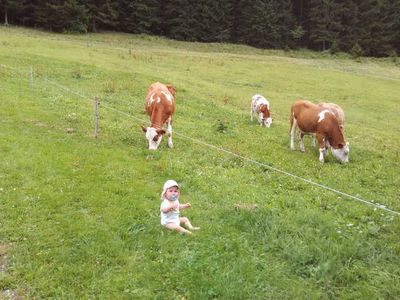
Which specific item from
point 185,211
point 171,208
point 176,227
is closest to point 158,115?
point 185,211

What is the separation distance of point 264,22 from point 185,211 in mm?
83110

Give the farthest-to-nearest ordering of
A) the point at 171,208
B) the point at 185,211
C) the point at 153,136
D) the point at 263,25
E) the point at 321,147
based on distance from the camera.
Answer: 1. the point at 263,25
2. the point at 321,147
3. the point at 153,136
4. the point at 185,211
5. the point at 171,208

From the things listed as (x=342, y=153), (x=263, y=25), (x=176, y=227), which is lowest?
(x=342, y=153)

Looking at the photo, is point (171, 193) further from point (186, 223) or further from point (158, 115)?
point (158, 115)

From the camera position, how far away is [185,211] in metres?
10.4

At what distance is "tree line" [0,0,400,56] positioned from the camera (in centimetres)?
8219

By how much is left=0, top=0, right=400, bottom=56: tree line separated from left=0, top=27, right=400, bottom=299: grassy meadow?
195 feet

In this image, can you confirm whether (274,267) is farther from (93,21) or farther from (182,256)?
(93,21)

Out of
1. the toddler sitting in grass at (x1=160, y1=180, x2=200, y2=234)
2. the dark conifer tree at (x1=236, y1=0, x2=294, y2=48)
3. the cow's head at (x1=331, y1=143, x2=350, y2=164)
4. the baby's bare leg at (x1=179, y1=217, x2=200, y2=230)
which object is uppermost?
the dark conifer tree at (x1=236, y1=0, x2=294, y2=48)

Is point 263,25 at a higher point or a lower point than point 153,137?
higher

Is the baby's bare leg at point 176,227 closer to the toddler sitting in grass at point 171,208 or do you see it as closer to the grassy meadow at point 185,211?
the toddler sitting in grass at point 171,208

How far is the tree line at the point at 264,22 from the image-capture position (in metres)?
82.2

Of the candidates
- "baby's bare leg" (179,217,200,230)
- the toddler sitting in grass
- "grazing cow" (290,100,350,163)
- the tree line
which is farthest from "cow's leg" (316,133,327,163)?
the tree line

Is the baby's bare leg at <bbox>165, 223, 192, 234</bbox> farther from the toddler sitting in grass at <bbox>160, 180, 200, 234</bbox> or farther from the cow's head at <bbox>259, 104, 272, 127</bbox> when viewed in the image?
the cow's head at <bbox>259, 104, 272, 127</bbox>
